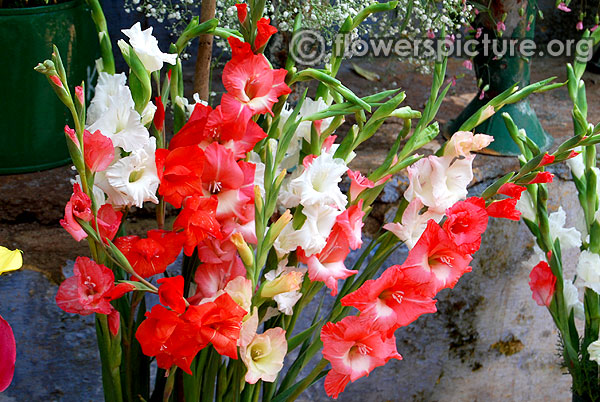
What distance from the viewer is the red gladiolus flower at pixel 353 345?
1.76 feet

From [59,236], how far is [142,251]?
423 millimetres

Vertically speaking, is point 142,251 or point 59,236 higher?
point 142,251

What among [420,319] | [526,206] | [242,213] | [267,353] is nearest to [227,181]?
[242,213]

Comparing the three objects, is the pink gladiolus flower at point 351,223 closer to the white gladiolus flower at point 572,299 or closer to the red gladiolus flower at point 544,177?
the red gladiolus flower at point 544,177

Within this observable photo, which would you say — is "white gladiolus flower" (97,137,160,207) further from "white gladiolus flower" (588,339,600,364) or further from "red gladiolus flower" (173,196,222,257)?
"white gladiolus flower" (588,339,600,364)

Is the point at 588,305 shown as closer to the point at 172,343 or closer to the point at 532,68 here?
the point at 172,343

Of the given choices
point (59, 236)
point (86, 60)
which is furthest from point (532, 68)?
point (59, 236)

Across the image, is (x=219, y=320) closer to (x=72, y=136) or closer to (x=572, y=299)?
(x=72, y=136)

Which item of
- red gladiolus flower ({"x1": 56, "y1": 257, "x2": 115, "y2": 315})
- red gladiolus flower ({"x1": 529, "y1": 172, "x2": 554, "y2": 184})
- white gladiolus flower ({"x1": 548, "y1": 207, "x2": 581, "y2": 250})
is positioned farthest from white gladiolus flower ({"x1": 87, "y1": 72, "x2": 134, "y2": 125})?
white gladiolus flower ({"x1": 548, "y1": 207, "x2": 581, "y2": 250})

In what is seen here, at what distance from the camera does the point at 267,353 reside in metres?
0.56

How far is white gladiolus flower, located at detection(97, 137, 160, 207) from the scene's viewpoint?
0.49 m

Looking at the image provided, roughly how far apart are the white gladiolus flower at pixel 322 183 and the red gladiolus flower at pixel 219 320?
0.10 m

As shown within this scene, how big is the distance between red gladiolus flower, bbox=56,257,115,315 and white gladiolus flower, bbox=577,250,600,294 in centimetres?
57

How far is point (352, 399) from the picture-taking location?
43.1 inches
